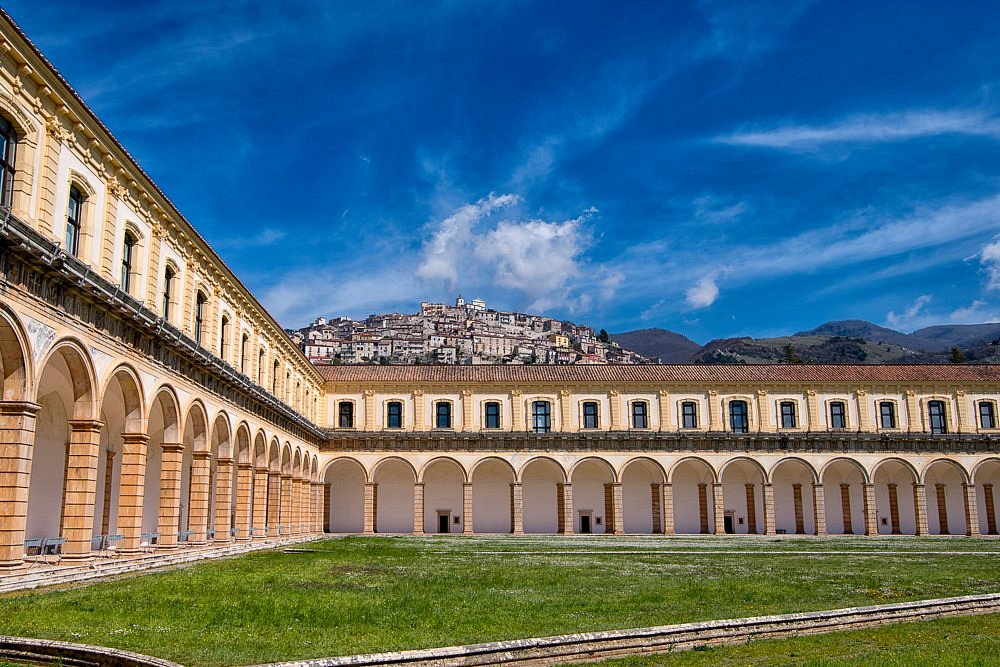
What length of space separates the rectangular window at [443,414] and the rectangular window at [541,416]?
5.15 metres

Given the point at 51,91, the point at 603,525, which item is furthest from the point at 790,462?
the point at 51,91

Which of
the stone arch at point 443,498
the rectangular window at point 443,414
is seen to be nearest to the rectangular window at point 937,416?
the stone arch at point 443,498

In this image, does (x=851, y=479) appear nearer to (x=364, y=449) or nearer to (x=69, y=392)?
(x=364, y=449)

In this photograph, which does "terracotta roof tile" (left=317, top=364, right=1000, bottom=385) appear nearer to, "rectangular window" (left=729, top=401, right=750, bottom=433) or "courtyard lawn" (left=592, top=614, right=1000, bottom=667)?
"rectangular window" (left=729, top=401, right=750, bottom=433)

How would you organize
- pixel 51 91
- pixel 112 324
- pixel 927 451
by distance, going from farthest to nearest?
pixel 927 451 < pixel 112 324 < pixel 51 91

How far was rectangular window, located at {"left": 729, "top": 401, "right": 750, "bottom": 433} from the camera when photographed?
5497 cm

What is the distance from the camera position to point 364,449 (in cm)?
5453

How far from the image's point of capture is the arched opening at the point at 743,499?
56312 mm

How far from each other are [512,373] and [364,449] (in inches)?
402

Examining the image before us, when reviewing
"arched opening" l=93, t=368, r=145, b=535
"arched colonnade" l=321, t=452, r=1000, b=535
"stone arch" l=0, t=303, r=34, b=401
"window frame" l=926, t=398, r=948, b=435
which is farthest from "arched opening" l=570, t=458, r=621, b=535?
"stone arch" l=0, t=303, r=34, b=401

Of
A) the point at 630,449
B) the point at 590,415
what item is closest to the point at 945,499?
the point at 630,449

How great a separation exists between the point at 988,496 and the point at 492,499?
31.1 metres

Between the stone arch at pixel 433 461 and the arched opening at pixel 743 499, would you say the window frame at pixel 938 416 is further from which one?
the stone arch at pixel 433 461

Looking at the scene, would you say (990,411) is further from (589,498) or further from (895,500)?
(589,498)
